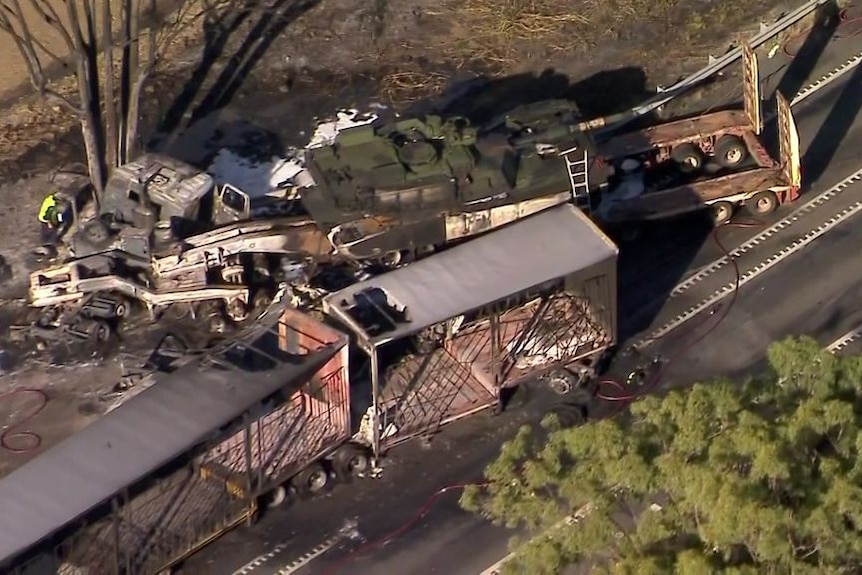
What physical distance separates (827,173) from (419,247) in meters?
10.9

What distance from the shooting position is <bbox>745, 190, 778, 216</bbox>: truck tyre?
109ft

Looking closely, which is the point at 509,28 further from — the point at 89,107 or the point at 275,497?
the point at 275,497

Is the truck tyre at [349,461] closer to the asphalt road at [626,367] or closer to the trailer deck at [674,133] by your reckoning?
the asphalt road at [626,367]

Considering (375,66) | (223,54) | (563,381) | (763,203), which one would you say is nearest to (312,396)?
(563,381)

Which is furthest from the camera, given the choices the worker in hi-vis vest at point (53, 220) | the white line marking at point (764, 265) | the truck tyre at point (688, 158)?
the truck tyre at point (688, 158)

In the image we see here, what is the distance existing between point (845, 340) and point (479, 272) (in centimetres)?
829

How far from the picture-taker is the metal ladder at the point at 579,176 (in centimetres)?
3116

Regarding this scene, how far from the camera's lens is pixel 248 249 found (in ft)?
102

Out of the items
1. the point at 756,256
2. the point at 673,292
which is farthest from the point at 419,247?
the point at 756,256

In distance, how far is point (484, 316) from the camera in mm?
29297

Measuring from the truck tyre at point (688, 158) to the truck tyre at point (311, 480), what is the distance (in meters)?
12.2

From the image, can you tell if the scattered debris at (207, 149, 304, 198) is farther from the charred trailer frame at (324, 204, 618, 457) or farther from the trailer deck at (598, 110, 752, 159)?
the trailer deck at (598, 110, 752, 159)

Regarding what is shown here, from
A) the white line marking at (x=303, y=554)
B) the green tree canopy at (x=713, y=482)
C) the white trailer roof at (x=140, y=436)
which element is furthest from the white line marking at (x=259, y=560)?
the green tree canopy at (x=713, y=482)

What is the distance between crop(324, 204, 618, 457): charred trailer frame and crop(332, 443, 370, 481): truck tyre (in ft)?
1.42
